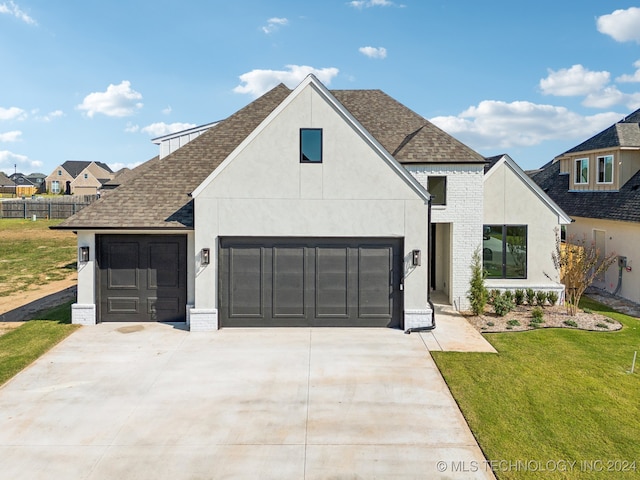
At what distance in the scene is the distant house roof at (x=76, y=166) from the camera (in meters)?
89.8

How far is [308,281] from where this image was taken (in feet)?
42.9

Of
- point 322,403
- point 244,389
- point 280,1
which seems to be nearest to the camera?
point 322,403

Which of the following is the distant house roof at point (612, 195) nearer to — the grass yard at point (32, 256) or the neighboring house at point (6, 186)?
the grass yard at point (32, 256)

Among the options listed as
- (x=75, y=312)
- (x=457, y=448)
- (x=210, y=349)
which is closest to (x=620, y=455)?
(x=457, y=448)

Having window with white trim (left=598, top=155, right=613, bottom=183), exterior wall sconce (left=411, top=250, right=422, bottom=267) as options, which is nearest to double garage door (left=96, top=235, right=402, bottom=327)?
exterior wall sconce (left=411, top=250, right=422, bottom=267)

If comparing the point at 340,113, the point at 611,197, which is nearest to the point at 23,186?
the point at 340,113

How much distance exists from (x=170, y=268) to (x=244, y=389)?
5777mm

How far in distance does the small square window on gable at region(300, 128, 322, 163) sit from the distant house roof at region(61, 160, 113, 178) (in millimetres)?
89067

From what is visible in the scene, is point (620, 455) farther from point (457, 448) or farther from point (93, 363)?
point (93, 363)

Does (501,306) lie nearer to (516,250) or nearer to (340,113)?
(516,250)

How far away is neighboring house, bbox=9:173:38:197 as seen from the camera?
9269cm

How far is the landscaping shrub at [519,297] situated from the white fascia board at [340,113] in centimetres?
599

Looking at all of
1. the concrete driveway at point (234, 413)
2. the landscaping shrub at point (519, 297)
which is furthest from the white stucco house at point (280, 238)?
the landscaping shrub at point (519, 297)

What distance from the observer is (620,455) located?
21.9 ft
